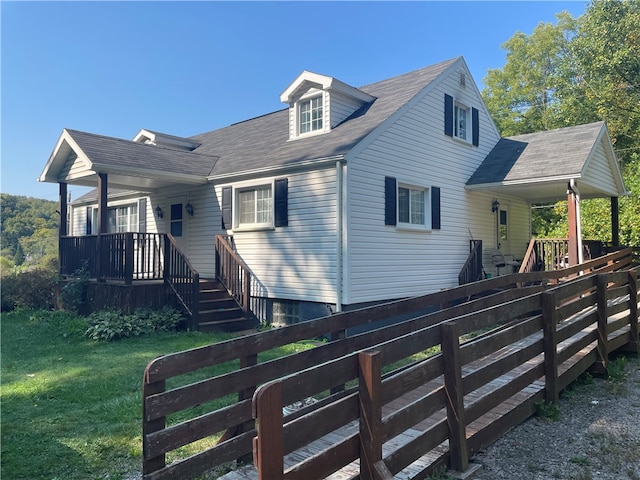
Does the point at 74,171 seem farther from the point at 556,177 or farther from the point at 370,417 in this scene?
the point at 556,177

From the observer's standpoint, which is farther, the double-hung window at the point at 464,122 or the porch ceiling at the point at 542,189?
the double-hung window at the point at 464,122

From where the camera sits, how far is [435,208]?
11008mm

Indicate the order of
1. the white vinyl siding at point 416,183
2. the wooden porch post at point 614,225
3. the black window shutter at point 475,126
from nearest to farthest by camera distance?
the white vinyl siding at point 416,183
the black window shutter at point 475,126
the wooden porch post at point 614,225

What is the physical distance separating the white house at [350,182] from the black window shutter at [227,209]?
5 centimetres

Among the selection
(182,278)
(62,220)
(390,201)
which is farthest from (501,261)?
(62,220)

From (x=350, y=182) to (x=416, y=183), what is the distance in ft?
8.20

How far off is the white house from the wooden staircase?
59 centimetres

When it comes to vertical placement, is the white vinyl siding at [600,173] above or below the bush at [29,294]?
above

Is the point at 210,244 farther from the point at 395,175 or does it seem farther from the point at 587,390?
the point at 587,390

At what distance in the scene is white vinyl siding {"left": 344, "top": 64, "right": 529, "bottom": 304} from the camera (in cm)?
901

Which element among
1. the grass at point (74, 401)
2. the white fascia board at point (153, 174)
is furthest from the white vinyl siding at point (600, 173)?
the white fascia board at point (153, 174)

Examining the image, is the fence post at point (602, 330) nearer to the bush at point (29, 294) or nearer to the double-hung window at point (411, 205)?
the double-hung window at point (411, 205)

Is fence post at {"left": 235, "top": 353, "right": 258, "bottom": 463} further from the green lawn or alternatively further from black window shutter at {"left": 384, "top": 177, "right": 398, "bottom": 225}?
black window shutter at {"left": 384, "top": 177, "right": 398, "bottom": 225}

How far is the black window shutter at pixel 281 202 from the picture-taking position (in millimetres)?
9602
